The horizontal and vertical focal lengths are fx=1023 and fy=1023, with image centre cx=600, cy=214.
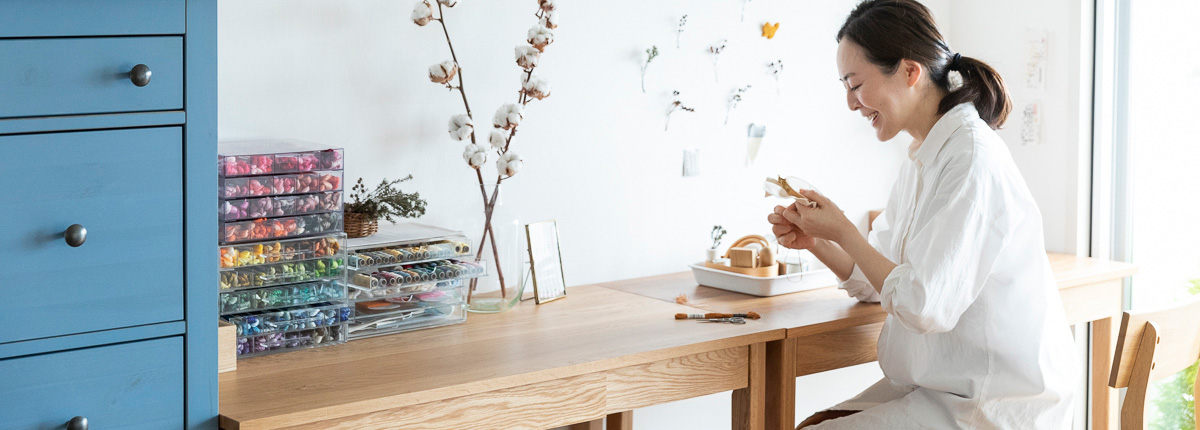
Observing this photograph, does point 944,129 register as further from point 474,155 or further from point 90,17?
point 90,17

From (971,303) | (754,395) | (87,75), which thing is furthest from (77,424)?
(971,303)

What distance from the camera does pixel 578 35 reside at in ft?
7.91

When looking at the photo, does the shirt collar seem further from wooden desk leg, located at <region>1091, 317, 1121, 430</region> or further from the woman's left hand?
wooden desk leg, located at <region>1091, 317, 1121, 430</region>

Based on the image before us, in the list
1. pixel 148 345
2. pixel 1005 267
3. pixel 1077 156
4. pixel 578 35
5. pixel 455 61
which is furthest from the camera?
pixel 1077 156

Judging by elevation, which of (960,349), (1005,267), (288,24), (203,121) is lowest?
(960,349)

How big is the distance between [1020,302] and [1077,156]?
1.26 meters

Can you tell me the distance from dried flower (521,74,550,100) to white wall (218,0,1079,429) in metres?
0.10

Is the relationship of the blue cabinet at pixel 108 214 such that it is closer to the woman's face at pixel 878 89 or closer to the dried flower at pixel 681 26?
the woman's face at pixel 878 89

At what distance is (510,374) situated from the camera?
5.26 ft

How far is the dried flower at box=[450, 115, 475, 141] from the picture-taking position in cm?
214

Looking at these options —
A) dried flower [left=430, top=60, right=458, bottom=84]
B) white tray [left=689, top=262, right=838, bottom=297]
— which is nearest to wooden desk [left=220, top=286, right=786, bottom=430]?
white tray [left=689, top=262, right=838, bottom=297]

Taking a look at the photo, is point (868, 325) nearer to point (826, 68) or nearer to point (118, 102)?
point (826, 68)

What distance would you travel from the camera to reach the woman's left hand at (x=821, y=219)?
1874 millimetres

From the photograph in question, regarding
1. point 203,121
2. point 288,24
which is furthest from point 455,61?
point 203,121
